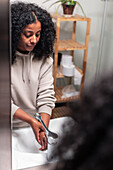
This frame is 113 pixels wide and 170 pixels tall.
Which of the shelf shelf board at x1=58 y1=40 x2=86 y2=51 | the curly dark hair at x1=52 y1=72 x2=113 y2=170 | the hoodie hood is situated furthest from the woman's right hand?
the curly dark hair at x1=52 y1=72 x2=113 y2=170

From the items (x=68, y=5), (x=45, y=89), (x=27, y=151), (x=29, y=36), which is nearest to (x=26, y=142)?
(x=27, y=151)

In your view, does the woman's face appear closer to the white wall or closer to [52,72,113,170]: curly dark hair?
the white wall

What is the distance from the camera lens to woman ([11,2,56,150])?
19.5 inches

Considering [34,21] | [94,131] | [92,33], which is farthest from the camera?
[92,33]

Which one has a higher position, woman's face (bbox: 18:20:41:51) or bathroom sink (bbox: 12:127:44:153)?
woman's face (bbox: 18:20:41:51)

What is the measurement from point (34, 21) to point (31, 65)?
11 centimetres

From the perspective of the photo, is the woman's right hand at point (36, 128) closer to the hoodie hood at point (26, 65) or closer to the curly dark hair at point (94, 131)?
the hoodie hood at point (26, 65)

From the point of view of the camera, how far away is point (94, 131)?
0.11 m

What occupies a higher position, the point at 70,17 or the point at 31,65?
the point at 70,17

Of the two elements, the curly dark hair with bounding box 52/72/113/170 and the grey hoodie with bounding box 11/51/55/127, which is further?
the grey hoodie with bounding box 11/51/55/127

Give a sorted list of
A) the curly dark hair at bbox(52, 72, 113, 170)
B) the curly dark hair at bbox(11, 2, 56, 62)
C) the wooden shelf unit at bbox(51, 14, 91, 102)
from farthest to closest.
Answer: the wooden shelf unit at bbox(51, 14, 91, 102), the curly dark hair at bbox(11, 2, 56, 62), the curly dark hair at bbox(52, 72, 113, 170)

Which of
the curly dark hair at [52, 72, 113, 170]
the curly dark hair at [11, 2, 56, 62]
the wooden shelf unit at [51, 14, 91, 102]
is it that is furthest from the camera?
the wooden shelf unit at [51, 14, 91, 102]

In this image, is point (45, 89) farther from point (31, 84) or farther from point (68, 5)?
point (68, 5)

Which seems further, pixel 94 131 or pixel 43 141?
pixel 43 141
